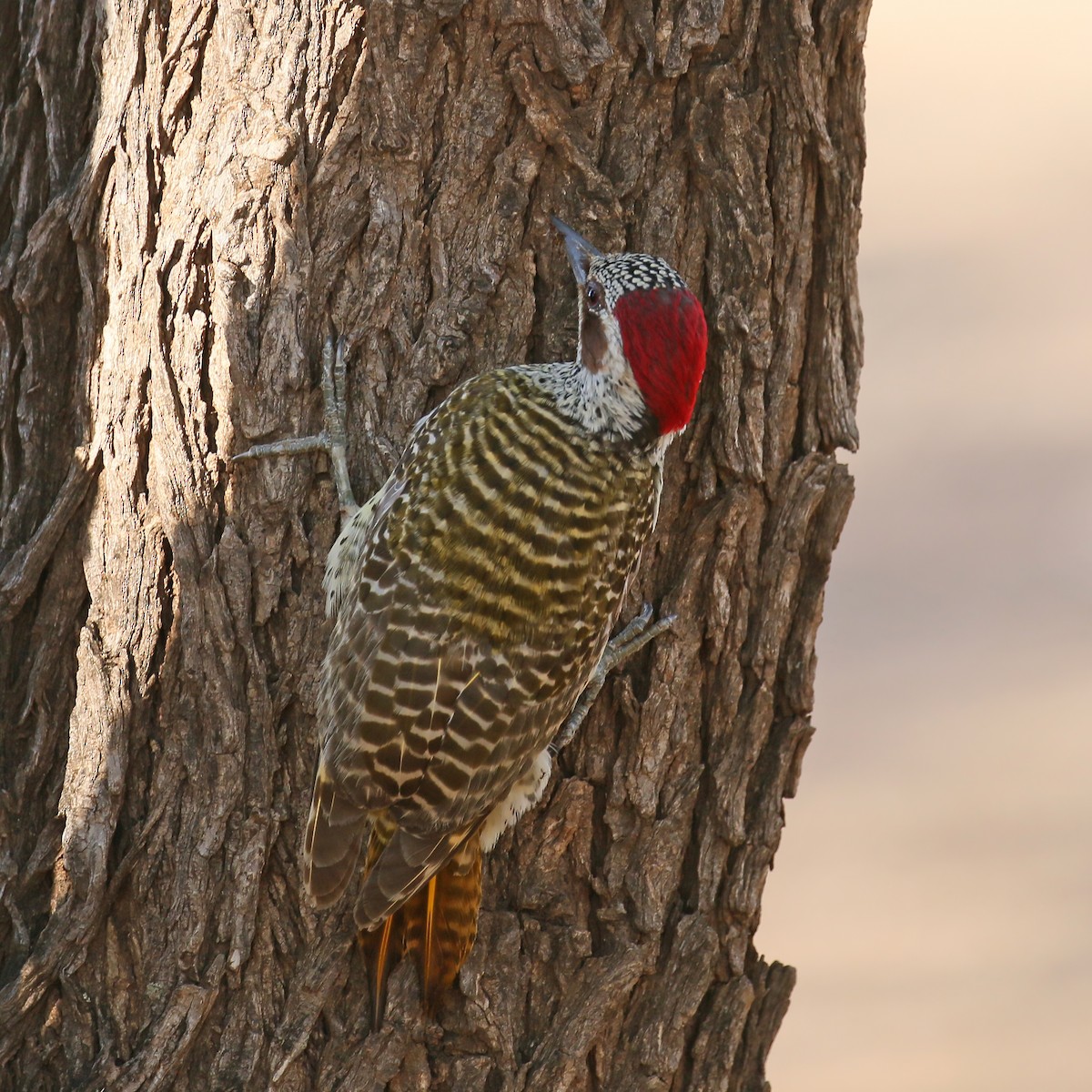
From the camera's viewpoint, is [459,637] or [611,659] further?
[611,659]

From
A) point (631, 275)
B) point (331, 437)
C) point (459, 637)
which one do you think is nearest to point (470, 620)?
point (459, 637)

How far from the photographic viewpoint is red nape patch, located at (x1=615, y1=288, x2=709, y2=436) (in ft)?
10.6

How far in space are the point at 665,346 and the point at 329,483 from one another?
0.85m

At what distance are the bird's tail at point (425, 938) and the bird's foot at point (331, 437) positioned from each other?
0.82 m

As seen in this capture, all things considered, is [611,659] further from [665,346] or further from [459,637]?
[665,346]

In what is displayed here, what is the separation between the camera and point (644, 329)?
10.7ft

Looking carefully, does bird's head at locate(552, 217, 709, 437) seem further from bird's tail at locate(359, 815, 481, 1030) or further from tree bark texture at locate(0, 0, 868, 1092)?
bird's tail at locate(359, 815, 481, 1030)

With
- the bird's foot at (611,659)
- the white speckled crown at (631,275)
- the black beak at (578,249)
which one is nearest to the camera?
the white speckled crown at (631,275)

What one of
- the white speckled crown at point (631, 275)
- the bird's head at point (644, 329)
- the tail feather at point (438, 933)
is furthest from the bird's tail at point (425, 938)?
the white speckled crown at point (631, 275)

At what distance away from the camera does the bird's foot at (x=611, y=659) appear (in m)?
3.42

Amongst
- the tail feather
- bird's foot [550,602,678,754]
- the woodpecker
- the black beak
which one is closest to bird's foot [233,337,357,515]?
the woodpecker

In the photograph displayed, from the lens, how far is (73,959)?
322 centimetres

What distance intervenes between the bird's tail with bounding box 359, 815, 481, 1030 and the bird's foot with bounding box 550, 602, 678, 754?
1.43 ft

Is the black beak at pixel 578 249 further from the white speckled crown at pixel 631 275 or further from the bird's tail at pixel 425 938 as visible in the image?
the bird's tail at pixel 425 938
